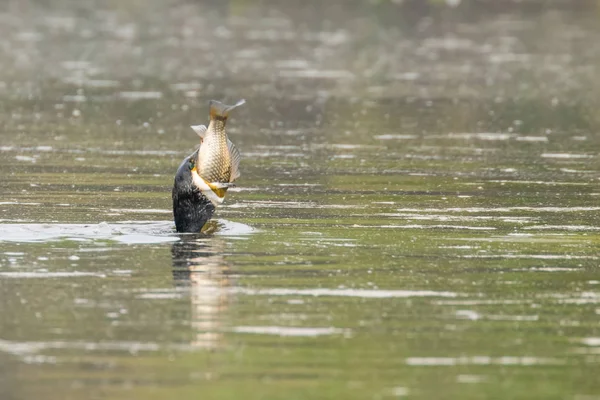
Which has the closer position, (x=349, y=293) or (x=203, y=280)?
(x=349, y=293)

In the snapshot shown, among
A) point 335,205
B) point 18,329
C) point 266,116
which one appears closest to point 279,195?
point 335,205

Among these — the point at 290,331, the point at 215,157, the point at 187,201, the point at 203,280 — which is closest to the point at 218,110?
the point at 215,157

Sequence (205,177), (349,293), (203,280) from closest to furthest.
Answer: (349,293), (203,280), (205,177)

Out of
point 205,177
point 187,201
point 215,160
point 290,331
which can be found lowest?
point 290,331

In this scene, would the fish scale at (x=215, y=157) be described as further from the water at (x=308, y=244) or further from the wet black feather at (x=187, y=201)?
the water at (x=308, y=244)

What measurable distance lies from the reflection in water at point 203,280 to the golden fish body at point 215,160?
0.43 meters

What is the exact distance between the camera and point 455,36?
54.5m

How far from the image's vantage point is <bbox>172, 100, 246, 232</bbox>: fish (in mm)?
13656

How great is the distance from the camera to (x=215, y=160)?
13.7m

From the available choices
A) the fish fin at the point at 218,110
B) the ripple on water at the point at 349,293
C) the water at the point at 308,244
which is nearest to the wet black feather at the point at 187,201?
the water at the point at 308,244

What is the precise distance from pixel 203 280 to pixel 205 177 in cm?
227

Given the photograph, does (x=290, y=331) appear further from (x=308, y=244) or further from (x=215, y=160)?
(x=215, y=160)

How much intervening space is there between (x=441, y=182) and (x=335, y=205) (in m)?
2.43

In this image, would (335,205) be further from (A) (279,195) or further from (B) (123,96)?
(B) (123,96)
